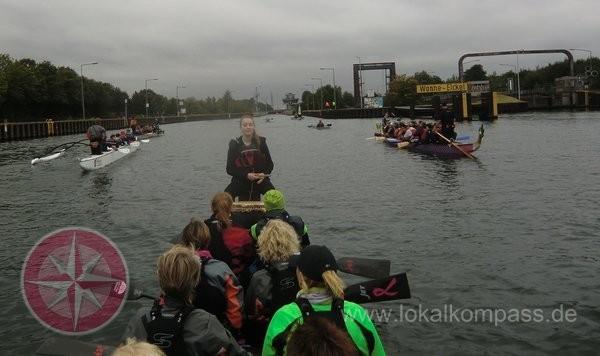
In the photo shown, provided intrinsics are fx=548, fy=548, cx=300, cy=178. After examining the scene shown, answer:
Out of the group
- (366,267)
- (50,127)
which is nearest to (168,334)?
(366,267)

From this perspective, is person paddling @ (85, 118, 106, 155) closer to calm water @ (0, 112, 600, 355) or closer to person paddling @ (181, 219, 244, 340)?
calm water @ (0, 112, 600, 355)

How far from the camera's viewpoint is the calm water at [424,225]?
791 cm

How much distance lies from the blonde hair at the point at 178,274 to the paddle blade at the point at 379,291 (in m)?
2.46

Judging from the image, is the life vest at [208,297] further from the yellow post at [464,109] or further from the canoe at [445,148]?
the yellow post at [464,109]

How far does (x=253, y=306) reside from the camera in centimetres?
598

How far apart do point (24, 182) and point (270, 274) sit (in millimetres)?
23095

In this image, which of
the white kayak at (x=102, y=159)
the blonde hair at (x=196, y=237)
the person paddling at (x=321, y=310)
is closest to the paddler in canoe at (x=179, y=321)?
the person paddling at (x=321, y=310)

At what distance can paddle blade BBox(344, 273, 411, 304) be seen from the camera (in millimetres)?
6410

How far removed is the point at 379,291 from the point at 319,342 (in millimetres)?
3568

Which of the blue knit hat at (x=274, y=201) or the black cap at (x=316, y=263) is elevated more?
the blue knit hat at (x=274, y=201)

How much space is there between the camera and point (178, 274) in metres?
4.47

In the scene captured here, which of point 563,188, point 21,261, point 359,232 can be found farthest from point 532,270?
point 21,261

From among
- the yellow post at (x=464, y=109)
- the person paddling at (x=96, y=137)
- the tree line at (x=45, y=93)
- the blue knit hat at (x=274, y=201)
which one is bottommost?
the blue knit hat at (x=274, y=201)

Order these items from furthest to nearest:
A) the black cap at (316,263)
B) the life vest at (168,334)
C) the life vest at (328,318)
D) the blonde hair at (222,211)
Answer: the blonde hair at (222,211) → the life vest at (168,334) → the black cap at (316,263) → the life vest at (328,318)
